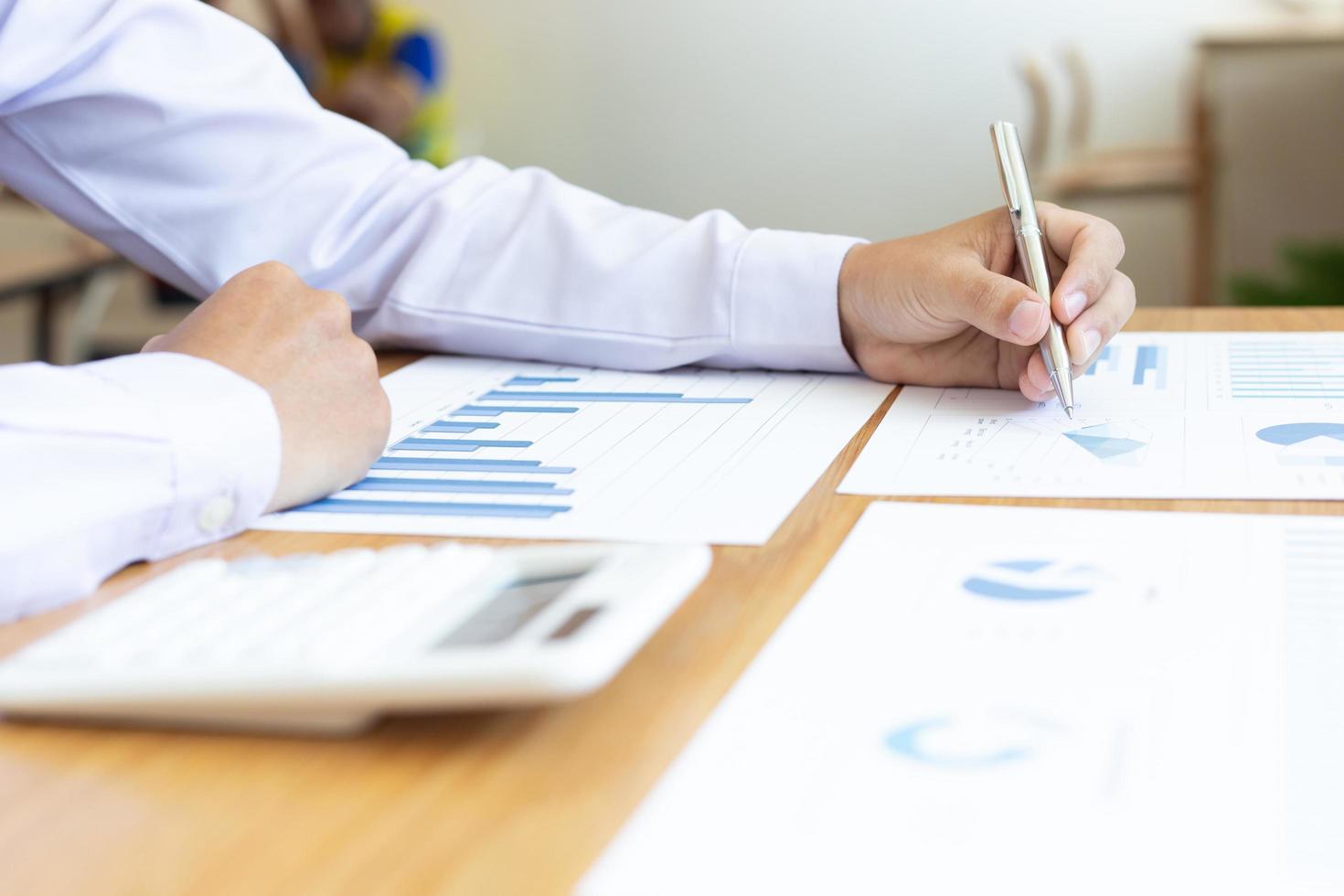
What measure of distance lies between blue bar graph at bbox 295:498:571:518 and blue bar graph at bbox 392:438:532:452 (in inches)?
3.2

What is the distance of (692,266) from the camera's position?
35.7 inches

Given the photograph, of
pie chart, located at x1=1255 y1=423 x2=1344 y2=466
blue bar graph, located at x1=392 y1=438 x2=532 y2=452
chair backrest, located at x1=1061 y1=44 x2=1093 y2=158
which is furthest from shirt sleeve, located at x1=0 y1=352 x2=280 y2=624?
chair backrest, located at x1=1061 y1=44 x2=1093 y2=158

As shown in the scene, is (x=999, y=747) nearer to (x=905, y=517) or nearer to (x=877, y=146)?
→ (x=905, y=517)

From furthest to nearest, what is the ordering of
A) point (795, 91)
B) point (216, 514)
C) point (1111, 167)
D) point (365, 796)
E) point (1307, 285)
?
1. point (795, 91)
2. point (1111, 167)
3. point (1307, 285)
4. point (216, 514)
5. point (365, 796)

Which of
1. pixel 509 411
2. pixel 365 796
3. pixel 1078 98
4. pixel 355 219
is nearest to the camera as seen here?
pixel 365 796

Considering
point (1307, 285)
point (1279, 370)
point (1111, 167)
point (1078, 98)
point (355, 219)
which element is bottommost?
point (1307, 285)

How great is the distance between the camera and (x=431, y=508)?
2.12ft

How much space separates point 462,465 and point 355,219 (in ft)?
1.16

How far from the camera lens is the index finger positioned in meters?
0.76

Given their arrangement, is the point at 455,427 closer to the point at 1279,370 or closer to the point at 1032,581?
the point at 1032,581

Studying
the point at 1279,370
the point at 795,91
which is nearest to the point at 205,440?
the point at 1279,370

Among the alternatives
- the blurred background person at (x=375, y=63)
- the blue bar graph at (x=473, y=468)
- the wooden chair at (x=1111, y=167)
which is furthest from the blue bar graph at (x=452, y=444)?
the wooden chair at (x=1111, y=167)

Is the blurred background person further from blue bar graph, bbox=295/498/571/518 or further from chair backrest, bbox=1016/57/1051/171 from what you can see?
blue bar graph, bbox=295/498/571/518

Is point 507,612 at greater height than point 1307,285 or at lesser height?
greater
